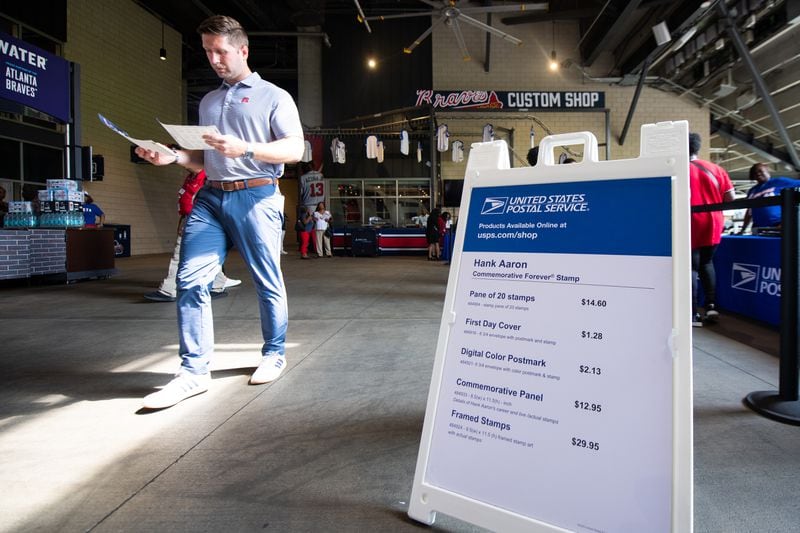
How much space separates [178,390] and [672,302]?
2.01m

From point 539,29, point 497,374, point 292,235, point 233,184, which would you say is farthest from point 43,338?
point 292,235

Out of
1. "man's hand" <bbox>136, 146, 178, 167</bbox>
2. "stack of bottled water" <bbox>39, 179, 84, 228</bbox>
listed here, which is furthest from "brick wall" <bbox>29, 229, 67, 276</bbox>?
"man's hand" <bbox>136, 146, 178, 167</bbox>

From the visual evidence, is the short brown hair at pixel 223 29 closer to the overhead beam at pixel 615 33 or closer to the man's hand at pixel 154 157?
the man's hand at pixel 154 157

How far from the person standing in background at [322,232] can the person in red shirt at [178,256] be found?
7.65 meters

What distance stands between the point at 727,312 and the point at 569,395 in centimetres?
447

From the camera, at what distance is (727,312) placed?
4.66m

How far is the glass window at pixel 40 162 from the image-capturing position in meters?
→ 11.7

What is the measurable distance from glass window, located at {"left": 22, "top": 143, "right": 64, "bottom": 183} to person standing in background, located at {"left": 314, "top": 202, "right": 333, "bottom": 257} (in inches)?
262

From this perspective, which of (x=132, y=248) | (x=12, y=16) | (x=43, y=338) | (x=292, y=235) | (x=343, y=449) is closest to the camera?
(x=343, y=449)

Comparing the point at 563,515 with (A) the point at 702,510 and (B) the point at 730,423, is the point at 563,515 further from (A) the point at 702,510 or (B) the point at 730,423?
(B) the point at 730,423

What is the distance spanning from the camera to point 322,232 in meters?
14.7

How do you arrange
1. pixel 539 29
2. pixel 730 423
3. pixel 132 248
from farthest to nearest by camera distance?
pixel 539 29, pixel 132 248, pixel 730 423

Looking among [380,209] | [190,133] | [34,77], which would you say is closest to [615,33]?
[380,209]

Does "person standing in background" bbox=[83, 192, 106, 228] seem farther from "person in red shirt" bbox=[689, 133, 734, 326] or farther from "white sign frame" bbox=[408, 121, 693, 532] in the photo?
"white sign frame" bbox=[408, 121, 693, 532]
